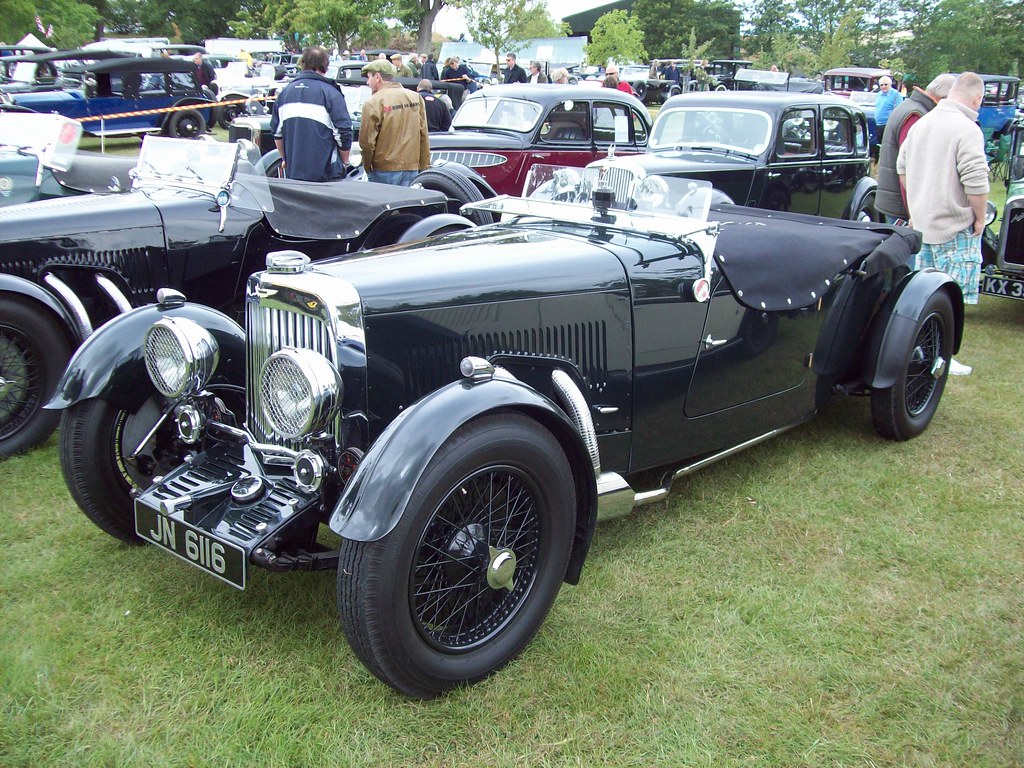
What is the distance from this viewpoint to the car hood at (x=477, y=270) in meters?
2.68

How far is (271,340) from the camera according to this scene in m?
2.82

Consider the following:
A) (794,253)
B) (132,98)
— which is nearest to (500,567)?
(794,253)

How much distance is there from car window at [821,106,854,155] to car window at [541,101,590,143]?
8.06ft

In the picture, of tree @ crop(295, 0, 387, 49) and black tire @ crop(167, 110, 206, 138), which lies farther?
tree @ crop(295, 0, 387, 49)

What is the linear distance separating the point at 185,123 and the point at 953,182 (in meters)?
15.8

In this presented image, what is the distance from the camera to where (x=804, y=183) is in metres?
8.20

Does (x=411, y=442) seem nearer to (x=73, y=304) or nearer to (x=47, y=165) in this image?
(x=73, y=304)

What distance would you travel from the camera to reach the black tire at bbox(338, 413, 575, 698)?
7.30 ft

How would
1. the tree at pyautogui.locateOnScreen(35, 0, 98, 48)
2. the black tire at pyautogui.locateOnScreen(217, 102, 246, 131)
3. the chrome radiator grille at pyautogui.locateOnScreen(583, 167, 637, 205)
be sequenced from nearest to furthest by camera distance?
the chrome radiator grille at pyautogui.locateOnScreen(583, 167, 637, 205), the black tire at pyautogui.locateOnScreen(217, 102, 246, 131), the tree at pyautogui.locateOnScreen(35, 0, 98, 48)

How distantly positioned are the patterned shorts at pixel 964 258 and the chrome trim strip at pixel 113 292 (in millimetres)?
5060

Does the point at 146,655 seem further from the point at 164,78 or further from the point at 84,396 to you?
the point at 164,78

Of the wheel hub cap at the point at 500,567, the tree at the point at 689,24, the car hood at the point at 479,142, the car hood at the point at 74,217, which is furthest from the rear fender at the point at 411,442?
the tree at the point at 689,24

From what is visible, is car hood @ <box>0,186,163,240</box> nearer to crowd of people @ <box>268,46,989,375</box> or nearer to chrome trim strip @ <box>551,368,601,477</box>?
crowd of people @ <box>268,46,989,375</box>

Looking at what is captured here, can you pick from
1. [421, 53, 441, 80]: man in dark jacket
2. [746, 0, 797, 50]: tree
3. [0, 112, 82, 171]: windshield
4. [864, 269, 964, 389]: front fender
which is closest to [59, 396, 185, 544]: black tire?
[0, 112, 82, 171]: windshield
